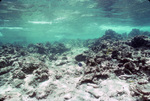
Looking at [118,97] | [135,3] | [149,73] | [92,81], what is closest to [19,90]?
[92,81]

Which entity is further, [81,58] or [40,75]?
[81,58]

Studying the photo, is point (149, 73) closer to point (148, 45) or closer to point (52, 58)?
point (148, 45)

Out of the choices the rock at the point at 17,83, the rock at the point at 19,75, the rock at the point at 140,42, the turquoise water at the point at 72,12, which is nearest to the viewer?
the rock at the point at 17,83

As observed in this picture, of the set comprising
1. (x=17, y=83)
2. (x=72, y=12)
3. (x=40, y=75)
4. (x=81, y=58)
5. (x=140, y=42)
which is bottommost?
(x=17, y=83)

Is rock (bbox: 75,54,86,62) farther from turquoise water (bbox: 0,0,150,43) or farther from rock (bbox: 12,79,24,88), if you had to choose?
turquoise water (bbox: 0,0,150,43)

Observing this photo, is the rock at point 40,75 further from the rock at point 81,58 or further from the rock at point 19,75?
the rock at point 81,58

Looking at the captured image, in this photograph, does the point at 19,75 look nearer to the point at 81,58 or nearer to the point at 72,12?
the point at 81,58

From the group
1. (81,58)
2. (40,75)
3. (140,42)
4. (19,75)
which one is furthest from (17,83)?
(140,42)

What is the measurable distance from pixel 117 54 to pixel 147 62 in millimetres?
1877

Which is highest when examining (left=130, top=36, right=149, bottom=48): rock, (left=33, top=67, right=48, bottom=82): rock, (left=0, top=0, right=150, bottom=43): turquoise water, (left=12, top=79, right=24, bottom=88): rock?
(left=0, top=0, right=150, bottom=43): turquoise water

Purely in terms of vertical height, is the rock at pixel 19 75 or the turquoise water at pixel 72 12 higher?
the turquoise water at pixel 72 12

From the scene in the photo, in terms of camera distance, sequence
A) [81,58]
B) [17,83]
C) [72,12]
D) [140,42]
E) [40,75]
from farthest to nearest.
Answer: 1. [72,12]
2. [81,58]
3. [140,42]
4. [40,75]
5. [17,83]

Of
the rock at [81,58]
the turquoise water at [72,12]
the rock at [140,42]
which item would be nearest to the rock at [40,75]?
the rock at [81,58]

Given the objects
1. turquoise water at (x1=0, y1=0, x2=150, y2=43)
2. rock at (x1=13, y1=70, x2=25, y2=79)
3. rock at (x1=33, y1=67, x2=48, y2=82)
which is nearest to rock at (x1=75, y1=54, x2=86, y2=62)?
rock at (x1=33, y1=67, x2=48, y2=82)
